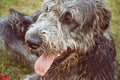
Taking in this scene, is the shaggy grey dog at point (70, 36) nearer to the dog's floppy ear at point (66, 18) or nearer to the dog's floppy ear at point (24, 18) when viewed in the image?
the dog's floppy ear at point (66, 18)

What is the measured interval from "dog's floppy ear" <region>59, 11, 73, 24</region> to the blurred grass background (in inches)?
80.6

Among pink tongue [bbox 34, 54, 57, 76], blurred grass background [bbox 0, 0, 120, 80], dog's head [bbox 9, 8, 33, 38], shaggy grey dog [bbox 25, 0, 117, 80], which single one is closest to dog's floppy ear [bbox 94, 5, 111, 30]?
shaggy grey dog [bbox 25, 0, 117, 80]

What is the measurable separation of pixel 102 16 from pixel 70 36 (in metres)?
0.48

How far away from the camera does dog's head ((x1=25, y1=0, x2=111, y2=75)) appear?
5672 mm

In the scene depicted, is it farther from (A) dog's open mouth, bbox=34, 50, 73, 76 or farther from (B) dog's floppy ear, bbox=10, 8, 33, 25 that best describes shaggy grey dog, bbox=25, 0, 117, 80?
(B) dog's floppy ear, bbox=10, 8, 33, 25

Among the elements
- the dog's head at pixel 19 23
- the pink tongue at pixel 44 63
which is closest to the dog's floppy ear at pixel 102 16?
the pink tongue at pixel 44 63

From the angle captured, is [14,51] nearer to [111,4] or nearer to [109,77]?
[109,77]

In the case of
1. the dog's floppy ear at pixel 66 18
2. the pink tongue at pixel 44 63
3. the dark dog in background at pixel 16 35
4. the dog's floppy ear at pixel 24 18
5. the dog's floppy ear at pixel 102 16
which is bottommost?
the dark dog in background at pixel 16 35

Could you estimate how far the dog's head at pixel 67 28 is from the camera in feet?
18.6

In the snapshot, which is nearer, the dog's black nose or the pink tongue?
the dog's black nose


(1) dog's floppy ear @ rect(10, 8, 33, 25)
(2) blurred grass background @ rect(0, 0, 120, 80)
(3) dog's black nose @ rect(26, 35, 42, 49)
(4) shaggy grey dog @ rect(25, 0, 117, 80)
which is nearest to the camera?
(3) dog's black nose @ rect(26, 35, 42, 49)

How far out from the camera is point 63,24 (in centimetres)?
578

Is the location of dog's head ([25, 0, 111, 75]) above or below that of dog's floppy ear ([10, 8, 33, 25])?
above

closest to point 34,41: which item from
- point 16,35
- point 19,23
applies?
point 19,23
